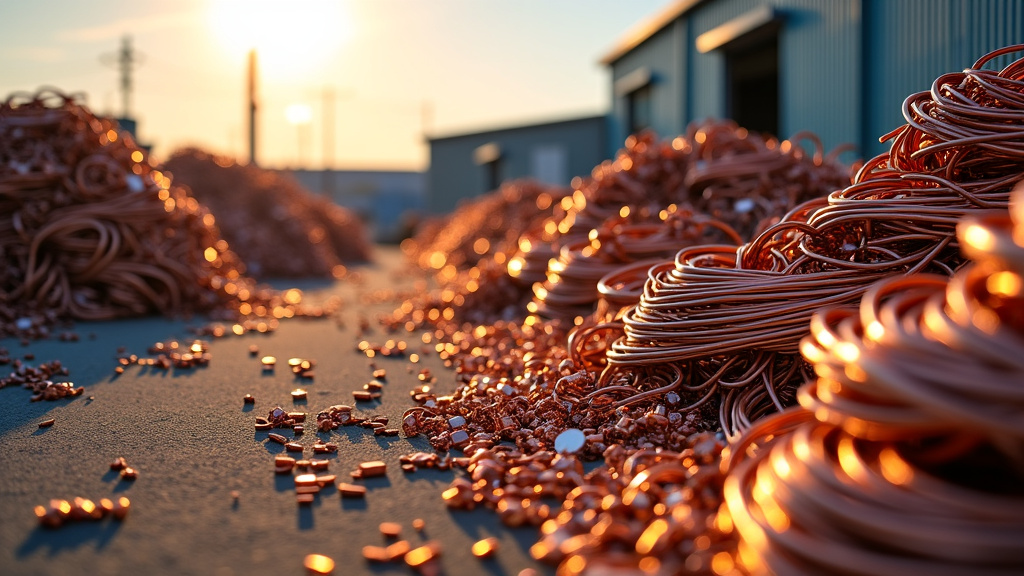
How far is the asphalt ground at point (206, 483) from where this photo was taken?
5.16 ft

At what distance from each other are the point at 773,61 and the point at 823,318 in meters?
10.1

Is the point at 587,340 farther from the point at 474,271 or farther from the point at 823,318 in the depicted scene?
the point at 474,271

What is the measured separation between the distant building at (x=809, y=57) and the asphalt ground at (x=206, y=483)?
15.9 feet

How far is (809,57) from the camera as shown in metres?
8.26

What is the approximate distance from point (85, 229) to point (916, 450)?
5195 mm

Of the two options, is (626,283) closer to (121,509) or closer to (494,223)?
(121,509)

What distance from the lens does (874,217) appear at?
2340 millimetres

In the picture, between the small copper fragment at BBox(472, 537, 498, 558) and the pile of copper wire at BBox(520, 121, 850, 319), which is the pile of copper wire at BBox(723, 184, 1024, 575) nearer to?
the small copper fragment at BBox(472, 537, 498, 558)

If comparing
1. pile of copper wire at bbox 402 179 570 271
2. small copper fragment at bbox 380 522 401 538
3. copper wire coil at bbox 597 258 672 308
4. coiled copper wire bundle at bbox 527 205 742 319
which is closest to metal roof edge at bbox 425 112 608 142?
pile of copper wire at bbox 402 179 570 271

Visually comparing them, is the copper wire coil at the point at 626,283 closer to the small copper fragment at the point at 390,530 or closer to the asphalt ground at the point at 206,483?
the asphalt ground at the point at 206,483

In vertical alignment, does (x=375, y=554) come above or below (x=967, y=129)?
below

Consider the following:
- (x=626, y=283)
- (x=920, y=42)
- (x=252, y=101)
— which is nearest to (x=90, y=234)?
(x=626, y=283)

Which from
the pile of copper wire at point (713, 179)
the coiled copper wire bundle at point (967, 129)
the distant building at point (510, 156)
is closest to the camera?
the coiled copper wire bundle at point (967, 129)

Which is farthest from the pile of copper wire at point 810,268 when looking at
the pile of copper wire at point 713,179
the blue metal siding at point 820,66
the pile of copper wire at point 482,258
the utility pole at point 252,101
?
the utility pole at point 252,101
